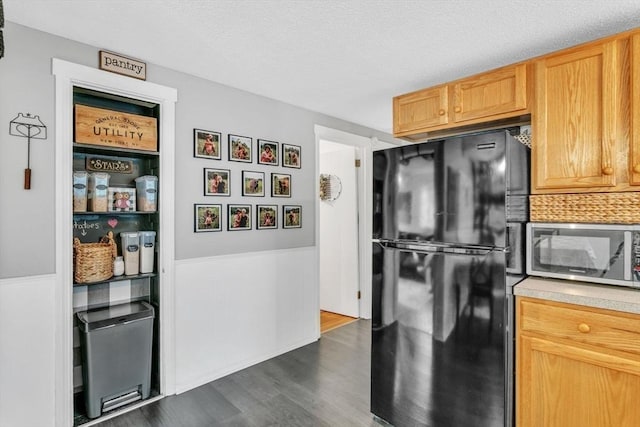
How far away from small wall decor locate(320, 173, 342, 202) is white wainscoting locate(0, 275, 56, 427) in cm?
300

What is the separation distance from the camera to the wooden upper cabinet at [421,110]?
2.51m

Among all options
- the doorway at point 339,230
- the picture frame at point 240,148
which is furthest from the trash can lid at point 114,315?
the doorway at point 339,230

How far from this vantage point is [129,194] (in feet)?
7.97

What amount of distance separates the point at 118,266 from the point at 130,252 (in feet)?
0.37

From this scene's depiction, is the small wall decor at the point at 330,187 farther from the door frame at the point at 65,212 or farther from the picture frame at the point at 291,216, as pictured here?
the door frame at the point at 65,212

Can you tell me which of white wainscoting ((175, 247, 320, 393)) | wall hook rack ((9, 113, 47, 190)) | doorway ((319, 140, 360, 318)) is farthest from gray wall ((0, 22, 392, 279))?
doorway ((319, 140, 360, 318))

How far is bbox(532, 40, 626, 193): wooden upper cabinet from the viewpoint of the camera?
180 cm

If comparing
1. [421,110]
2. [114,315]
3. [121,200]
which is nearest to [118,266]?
[114,315]

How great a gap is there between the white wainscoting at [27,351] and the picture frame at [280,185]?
1687 mm

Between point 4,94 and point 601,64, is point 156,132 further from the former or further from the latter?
point 601,64

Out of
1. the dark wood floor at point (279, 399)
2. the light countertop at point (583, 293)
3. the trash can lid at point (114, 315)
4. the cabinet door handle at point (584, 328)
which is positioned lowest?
the dark wood floor at point (279, 399)

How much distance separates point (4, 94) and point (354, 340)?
3202 millimetres

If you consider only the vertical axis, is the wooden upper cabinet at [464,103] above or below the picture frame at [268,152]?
above

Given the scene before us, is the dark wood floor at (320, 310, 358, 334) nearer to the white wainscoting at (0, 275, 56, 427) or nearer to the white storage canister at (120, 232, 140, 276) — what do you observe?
the white storage canister at (120, 232, 140, 276)
